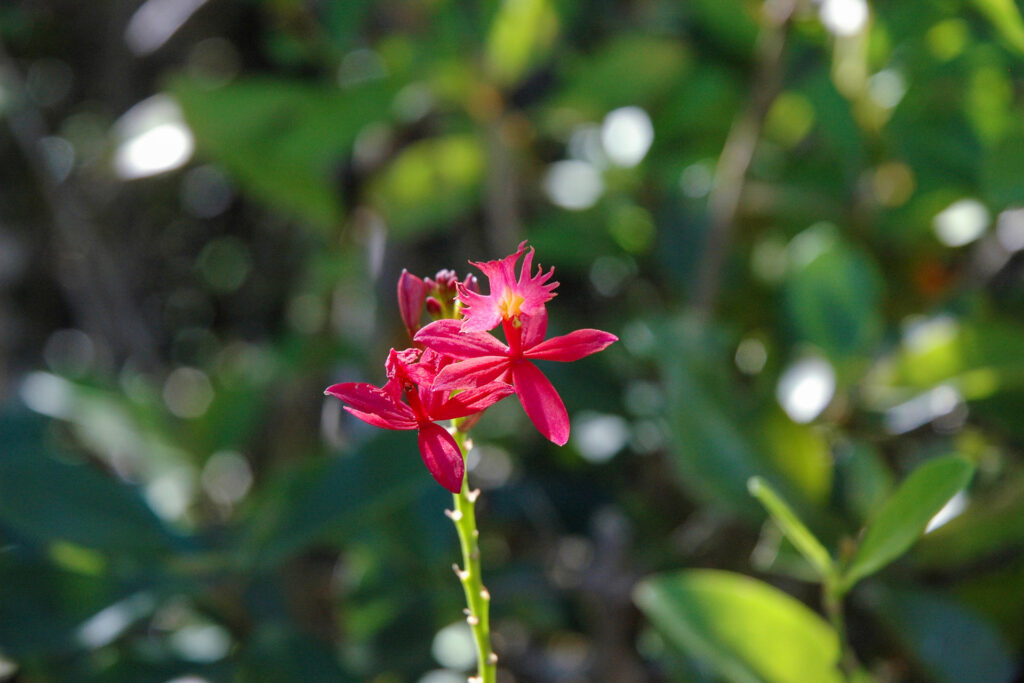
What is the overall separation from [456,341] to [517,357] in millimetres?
25

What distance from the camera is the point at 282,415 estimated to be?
1.21m

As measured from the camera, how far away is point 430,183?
0.92 m

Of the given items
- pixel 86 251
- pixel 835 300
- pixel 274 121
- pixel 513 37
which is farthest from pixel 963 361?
pixel 86 251

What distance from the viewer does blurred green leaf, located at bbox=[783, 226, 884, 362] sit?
0.70 metres

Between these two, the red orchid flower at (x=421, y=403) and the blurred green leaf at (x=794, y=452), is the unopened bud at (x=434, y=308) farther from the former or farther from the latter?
the blurred green leaf at (x=794, y=452)

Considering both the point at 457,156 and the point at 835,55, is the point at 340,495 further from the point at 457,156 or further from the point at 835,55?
the point at 835,55

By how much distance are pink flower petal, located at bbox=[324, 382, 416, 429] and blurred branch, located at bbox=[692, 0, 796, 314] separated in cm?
52

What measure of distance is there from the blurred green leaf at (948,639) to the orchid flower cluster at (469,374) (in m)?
0.41

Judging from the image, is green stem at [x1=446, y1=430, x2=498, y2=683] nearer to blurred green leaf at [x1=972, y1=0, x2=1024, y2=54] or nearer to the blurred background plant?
the blurred background plant

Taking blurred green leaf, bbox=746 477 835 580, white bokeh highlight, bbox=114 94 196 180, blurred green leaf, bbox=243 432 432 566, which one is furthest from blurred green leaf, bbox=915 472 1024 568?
white bokeh highlight, bbox=114 94 196 180

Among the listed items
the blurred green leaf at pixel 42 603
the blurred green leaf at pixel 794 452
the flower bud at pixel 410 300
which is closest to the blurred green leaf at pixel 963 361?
the blurred green leaf at pixel 794 452

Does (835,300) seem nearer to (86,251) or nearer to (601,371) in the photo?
(601,371)

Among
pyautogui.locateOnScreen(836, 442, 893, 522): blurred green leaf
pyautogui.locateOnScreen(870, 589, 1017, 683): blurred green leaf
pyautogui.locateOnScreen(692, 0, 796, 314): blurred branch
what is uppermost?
pyautogui.locateOnScreen(692, 0, 796, 314): blurred branch

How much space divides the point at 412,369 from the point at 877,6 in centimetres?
56
